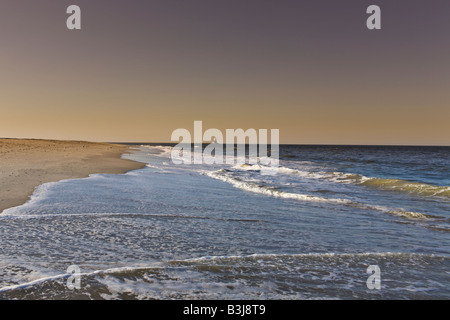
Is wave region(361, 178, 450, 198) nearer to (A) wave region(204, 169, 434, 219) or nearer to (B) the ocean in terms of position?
(B) the ocean

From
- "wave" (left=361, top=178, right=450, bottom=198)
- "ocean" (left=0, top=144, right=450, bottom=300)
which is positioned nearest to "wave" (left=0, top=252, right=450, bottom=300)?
"ocean" (left=0, top=144, right=450, bottom=300)

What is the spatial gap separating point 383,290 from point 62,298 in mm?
4306

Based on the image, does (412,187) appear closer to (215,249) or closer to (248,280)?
(215,249)

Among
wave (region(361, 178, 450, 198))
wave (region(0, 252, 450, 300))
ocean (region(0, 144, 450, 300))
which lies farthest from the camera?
wave (region(361, 178, 450, 198))

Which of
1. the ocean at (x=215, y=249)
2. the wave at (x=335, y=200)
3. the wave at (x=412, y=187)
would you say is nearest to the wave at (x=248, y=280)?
the ocean at (x=215, y=249)

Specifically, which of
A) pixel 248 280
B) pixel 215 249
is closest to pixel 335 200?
pixel 215 249

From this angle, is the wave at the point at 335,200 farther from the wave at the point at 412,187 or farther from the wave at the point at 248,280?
the wave at the point at 412,187

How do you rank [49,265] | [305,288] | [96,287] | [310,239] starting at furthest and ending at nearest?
1. [310,239]
2. [49,265]
3. [305,288]
4. [96,287]

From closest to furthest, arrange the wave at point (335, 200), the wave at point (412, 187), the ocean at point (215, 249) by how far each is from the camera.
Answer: the ocean at point (215, 249)
the wave at point (335, 200)
the wave at point (412, 187)

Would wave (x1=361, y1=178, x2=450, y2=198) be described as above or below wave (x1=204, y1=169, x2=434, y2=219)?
below

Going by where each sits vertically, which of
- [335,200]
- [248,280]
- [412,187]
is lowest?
[412,187]
